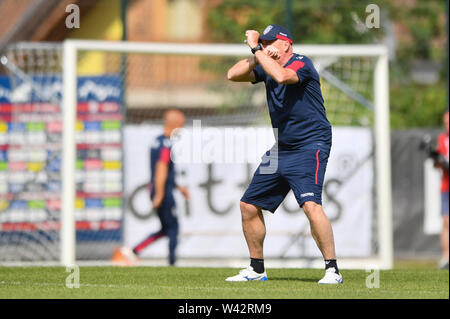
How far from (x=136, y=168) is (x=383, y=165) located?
385cm

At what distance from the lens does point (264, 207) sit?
9.48 meters

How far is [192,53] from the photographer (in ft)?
49.6

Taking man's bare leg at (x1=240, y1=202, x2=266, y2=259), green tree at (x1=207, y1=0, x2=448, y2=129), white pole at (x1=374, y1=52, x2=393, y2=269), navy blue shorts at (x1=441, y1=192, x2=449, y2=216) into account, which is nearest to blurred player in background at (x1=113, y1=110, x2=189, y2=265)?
white pole at (x1=374, y1=52, x2=393, y2=269)

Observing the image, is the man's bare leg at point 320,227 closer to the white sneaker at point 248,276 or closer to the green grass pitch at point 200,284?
the green grass pitch at point 200,284

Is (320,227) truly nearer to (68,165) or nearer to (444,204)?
(68,165)

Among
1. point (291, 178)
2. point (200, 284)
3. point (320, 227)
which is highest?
point (291, 178)

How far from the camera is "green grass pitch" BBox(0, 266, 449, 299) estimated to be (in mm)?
8273

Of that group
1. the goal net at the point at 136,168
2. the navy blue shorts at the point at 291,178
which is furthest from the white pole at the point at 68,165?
the navy blue shorts at the point at 291,178

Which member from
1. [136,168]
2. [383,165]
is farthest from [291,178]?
[136,168]

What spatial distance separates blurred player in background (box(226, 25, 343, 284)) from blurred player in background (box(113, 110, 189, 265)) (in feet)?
17.0

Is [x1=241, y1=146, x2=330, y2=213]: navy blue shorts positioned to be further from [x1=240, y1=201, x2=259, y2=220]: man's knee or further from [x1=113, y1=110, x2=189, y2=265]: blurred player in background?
[x1=113, y1=110, x2=189, y2=265]: blurred player in background

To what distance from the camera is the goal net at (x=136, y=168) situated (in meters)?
16.1

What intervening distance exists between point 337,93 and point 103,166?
393 centimetres
